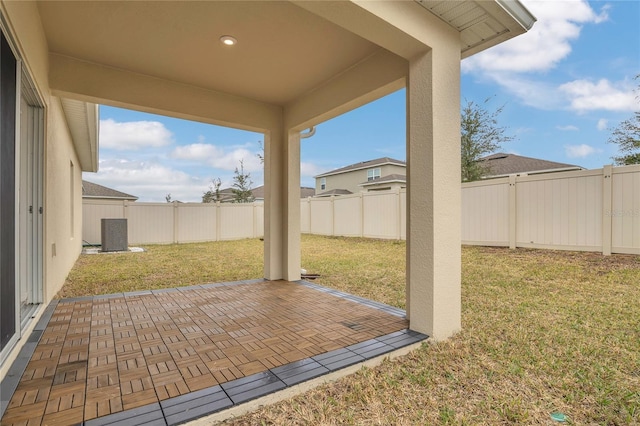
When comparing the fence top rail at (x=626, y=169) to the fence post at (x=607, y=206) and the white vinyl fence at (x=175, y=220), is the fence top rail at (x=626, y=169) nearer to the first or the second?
the fence post at (x=607, y=206)

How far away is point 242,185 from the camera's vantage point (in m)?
23.9

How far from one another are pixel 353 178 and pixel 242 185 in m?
A: 9.59

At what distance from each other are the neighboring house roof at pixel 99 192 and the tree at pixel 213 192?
6.69m

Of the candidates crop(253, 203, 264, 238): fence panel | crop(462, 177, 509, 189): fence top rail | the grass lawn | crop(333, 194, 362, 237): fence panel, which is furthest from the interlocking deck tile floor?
crop(253, 203, 264, 238): fence panel

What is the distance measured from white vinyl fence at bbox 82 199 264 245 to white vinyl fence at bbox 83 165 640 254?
0.03m

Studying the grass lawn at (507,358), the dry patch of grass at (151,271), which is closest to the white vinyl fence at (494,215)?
the grass lawn at (507,358)

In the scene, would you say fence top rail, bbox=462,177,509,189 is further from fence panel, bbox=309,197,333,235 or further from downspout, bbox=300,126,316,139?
fence panel, bbox=309,197,333,235

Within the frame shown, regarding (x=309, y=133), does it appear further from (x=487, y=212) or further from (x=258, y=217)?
(x=258, y=217)

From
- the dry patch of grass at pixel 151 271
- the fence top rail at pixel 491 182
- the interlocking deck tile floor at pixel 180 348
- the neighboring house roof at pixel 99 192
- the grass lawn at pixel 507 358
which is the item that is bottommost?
the dry patch of grass at pixel 151 271

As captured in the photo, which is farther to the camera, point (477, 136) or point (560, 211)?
point (477, 136)

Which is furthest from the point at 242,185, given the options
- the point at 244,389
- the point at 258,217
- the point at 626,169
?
the point at 244,389

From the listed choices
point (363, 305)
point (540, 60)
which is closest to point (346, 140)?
point (540, 60)

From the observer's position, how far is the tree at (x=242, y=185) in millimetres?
23797

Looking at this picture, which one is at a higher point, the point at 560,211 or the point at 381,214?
the point at 560,211
